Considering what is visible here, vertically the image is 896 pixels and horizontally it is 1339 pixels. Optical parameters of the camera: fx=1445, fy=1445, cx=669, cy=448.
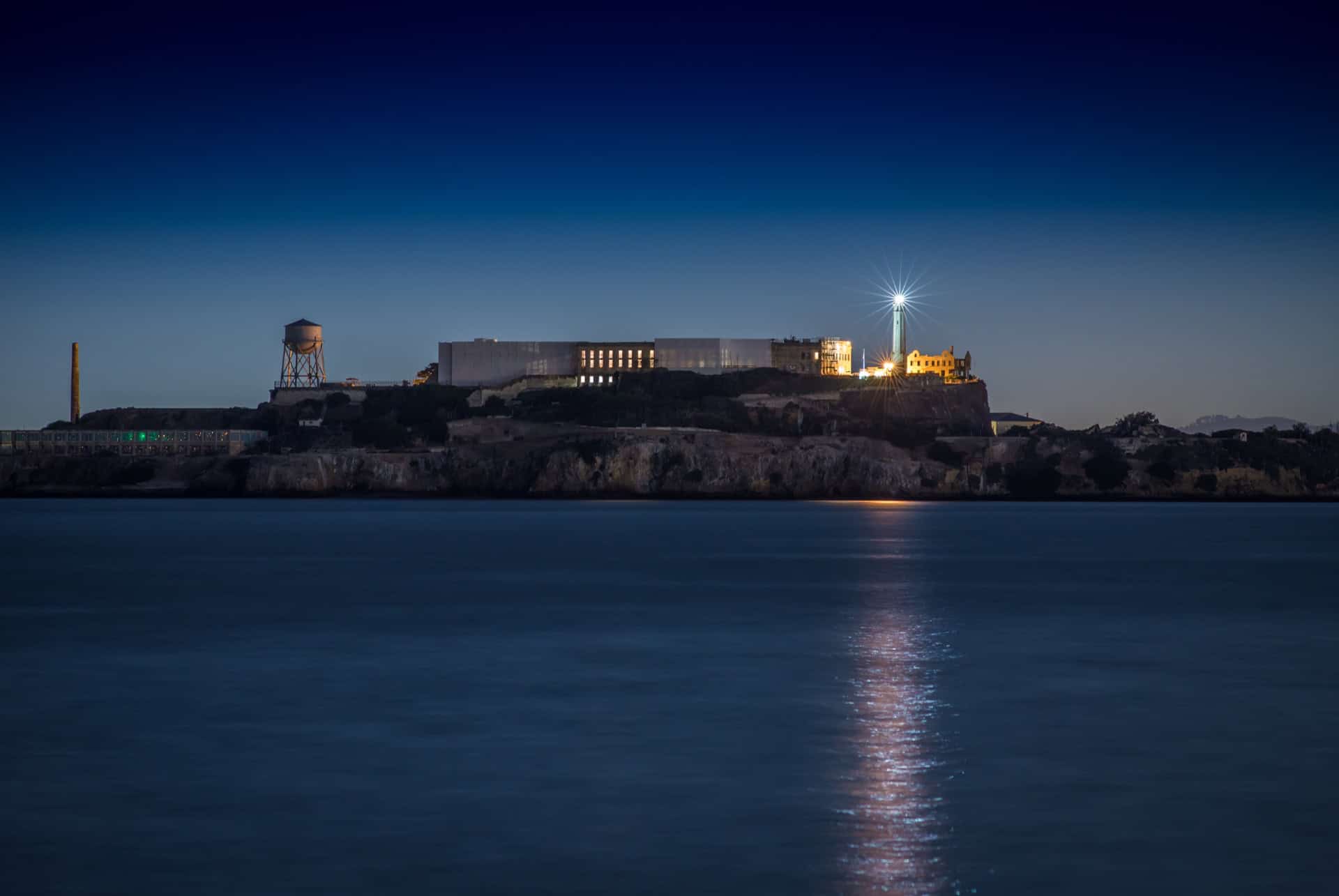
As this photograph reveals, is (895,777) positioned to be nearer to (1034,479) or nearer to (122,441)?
(1034,479)

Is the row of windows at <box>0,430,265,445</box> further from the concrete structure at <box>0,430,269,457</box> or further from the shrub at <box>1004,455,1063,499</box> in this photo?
the shrub at <box>1004,455,1063,499</box>

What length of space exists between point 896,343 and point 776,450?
25710 millimetres

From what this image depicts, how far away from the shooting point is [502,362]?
174 metres

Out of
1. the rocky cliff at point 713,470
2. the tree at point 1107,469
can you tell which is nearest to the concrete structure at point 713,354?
the rocky cliff at point 713,470

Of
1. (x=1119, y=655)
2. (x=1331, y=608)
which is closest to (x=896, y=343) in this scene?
(x=1331, y=608)

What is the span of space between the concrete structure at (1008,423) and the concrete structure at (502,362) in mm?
50257

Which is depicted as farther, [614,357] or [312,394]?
[614,357]

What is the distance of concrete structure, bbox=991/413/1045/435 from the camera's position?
16550cm

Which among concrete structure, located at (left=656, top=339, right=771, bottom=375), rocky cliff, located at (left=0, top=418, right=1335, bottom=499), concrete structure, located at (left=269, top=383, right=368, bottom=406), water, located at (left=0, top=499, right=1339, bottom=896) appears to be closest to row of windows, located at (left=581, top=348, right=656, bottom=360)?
concrete structure, located at (left=656, top=339, right=771, bottom=375)

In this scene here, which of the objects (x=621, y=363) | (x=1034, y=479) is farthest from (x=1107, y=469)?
(x=621, y=363)

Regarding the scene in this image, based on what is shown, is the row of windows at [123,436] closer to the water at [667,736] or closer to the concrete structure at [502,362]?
the concrete structure at [502,362]

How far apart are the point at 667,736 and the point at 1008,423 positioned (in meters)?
157

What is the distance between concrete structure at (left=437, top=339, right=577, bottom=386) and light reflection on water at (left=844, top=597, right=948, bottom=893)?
143667 mm

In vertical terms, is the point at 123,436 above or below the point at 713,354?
below
